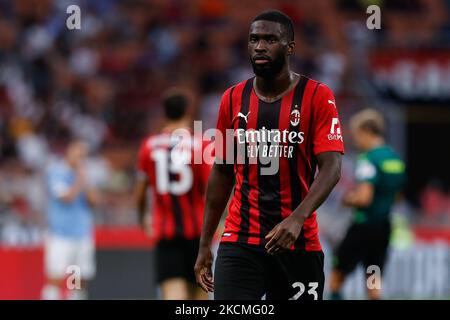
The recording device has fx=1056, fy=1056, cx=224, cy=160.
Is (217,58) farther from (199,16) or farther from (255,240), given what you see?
(255,240)

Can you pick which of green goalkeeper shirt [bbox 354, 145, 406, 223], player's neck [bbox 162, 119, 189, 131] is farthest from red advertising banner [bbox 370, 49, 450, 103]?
player's neck [bbox 162, 119, 189, 131]

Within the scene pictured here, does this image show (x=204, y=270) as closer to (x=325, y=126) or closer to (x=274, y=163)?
(x=274, y=163)

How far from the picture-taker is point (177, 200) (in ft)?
28.1

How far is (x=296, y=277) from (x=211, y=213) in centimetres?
60

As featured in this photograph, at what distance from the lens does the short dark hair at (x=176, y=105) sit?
8.49 metres

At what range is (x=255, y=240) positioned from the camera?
18.1ft

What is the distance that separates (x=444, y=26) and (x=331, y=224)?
5.79m

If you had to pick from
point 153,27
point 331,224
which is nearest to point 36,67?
point 153,27

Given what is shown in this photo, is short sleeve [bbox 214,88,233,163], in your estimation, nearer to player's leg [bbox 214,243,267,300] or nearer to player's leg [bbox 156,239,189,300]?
player's leg [bbox 214,243,267,300]

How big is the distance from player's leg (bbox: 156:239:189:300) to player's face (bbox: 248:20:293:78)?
334cm

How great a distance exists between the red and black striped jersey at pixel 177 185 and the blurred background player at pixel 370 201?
178cm

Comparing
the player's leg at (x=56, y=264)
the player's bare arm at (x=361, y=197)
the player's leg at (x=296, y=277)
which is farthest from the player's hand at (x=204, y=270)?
the player's leg at (x=56, y=264)

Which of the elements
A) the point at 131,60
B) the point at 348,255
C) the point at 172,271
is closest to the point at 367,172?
the point at 348,255

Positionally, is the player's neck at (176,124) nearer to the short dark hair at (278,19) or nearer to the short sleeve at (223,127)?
the short sleeve at (223,127)
